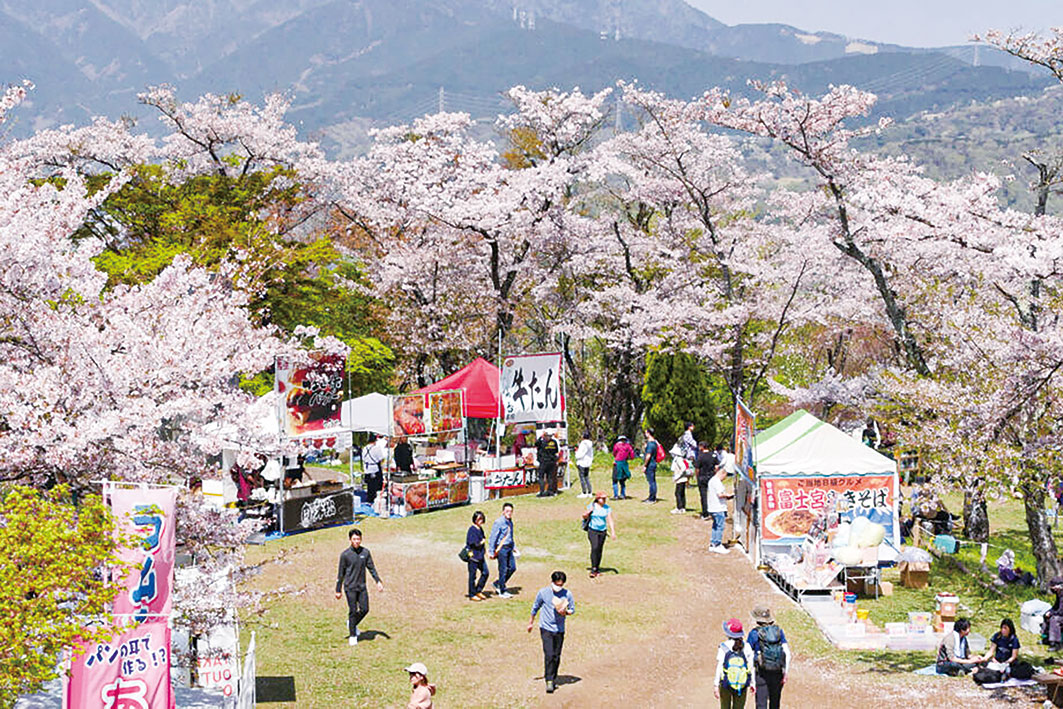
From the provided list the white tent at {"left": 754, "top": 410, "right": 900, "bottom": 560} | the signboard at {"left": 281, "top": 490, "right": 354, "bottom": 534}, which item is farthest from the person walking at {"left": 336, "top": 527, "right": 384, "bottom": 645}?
the white tent at {"left": 754, "top": 410, "right": 900, "bottom": 560}

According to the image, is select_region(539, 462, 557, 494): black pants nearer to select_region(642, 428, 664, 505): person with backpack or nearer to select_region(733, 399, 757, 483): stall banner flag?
select_region(642, 428, 664, 505): person with backpack

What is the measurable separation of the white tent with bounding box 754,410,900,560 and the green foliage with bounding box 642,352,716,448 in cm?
1483

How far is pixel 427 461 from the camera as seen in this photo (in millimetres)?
26578

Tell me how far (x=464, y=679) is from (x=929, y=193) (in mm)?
11715

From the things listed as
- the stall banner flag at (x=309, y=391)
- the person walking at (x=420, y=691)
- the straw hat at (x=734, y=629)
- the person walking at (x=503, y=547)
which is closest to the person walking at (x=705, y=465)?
the person walking at (x=503, y=547)

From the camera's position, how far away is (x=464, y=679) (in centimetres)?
1377

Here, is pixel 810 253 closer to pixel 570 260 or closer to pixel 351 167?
pixel 570 260

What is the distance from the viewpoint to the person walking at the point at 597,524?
59.6ft

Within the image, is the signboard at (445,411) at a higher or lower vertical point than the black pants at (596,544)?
higher

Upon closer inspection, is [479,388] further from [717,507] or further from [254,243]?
[717,507]

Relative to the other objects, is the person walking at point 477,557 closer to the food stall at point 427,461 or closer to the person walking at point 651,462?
the food stall at point 427,461

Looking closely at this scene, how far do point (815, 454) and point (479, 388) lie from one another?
10.9 meters

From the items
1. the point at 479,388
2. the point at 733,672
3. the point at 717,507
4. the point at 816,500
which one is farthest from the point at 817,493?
the point at 479,388

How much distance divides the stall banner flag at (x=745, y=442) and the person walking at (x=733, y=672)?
7.78 metres
